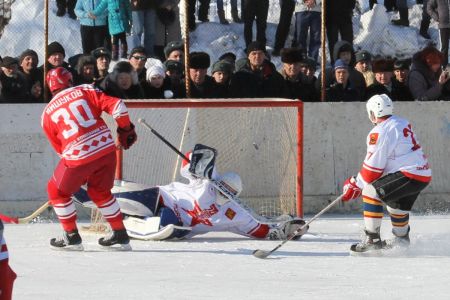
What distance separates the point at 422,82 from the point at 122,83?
290cm

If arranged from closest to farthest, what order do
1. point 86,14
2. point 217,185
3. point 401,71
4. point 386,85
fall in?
1. point 217,185
2. point 386,85
3. point 401,71
4. point 86,14

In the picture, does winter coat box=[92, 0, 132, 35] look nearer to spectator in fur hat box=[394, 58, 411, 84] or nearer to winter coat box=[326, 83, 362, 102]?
winter coat box=[326, 83, 362, 102]

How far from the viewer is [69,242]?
9484 millimetres

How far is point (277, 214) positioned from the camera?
1118 centimetres

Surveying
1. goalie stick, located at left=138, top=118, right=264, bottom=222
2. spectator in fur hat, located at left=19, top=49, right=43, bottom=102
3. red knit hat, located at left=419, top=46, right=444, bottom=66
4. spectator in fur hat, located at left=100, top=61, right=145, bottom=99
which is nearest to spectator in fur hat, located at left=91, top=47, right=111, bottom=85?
spectator in fur hat, located at left=100, top=61, right=145, bottom=99

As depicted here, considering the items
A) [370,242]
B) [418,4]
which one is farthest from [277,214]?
[418,4]

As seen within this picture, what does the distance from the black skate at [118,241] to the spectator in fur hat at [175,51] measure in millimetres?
3332

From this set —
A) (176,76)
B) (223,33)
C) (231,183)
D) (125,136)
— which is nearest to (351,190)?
(231,183)

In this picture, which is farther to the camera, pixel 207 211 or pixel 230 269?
pixel 207 211

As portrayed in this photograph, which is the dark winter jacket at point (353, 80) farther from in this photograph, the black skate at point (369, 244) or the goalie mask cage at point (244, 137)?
the black skate at point (369, 244)

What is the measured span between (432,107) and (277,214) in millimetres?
1891

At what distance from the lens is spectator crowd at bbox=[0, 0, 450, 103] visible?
1187 centimetres

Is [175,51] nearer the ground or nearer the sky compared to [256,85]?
nearer the sky

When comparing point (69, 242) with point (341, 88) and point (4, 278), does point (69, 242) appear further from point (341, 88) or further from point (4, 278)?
point (341, 88)
